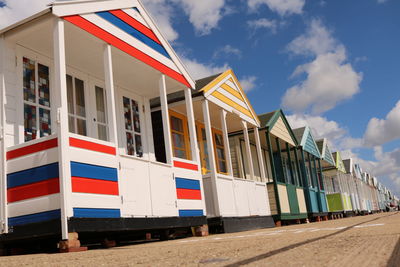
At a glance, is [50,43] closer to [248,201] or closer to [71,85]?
[71,85]

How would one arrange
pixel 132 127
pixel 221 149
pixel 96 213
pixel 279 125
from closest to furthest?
pixel 96 213, pixel 132 127, pixel 221 149, pixel 279 125

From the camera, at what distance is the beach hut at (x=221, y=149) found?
31.8ft

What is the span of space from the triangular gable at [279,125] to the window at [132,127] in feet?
20.1

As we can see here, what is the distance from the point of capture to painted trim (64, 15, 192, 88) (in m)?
6.14

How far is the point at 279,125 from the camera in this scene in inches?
623

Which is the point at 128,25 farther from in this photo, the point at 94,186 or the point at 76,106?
the point at 94,186

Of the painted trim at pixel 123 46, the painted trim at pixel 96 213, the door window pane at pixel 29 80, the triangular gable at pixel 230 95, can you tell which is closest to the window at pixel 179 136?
the triangular gable at pixel 230 95

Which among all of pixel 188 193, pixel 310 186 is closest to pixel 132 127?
pixel 188 193

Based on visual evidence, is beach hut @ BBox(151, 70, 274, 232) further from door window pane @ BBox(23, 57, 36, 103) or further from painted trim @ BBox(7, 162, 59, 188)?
painted trim @ BBox(7, 162, 59, 188)

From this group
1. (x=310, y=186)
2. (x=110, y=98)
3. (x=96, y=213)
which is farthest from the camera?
(x=310, y=186)

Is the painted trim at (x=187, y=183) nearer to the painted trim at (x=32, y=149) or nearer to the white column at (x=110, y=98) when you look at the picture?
the white column at (x=110, y=98)

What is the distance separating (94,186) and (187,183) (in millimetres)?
2953

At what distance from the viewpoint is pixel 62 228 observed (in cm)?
504

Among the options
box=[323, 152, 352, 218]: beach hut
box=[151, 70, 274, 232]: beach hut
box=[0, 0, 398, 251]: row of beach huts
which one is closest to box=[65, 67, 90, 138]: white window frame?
box=[0, 0, 398, 251]: row of beach huts
